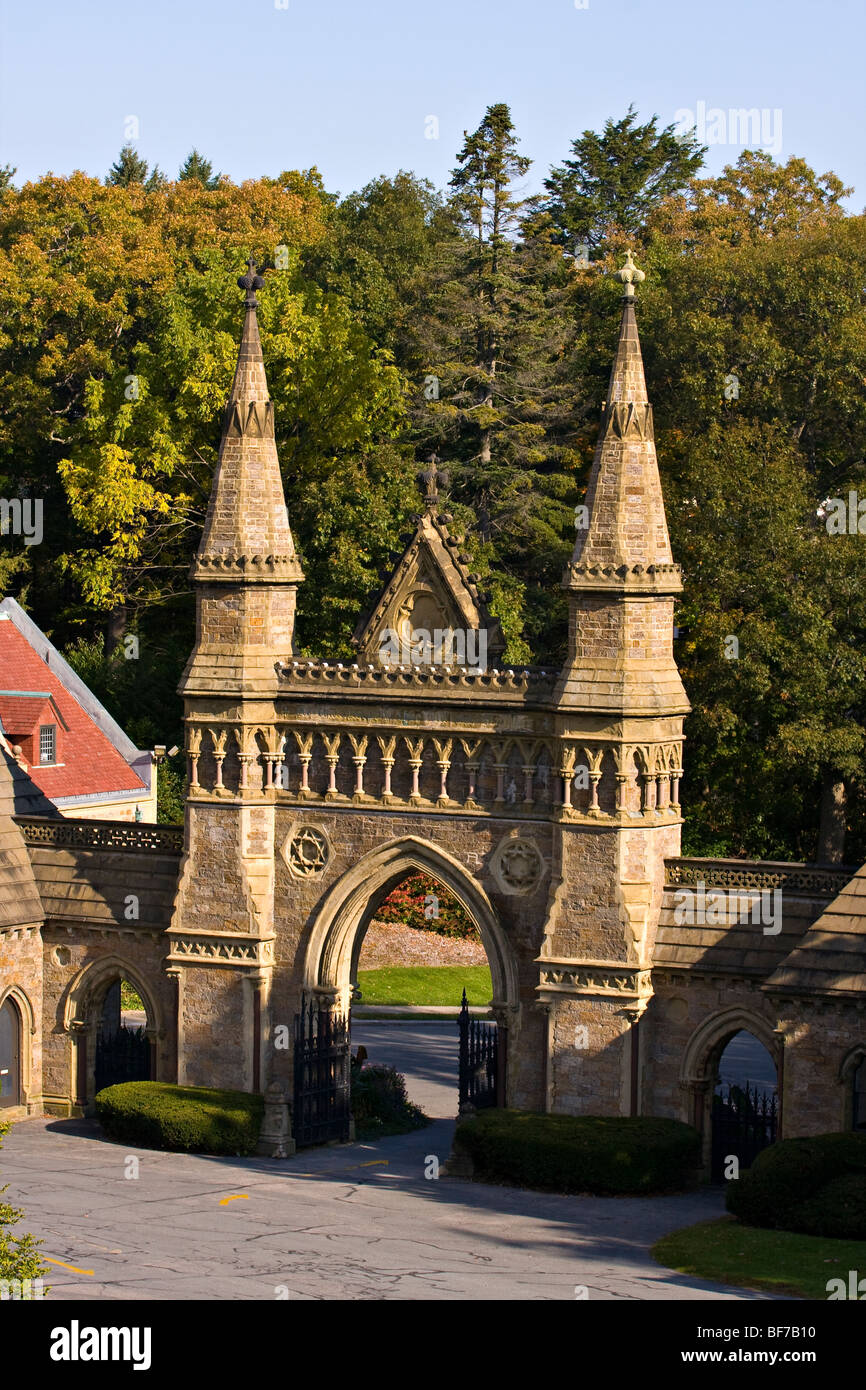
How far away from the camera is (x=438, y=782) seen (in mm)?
38438

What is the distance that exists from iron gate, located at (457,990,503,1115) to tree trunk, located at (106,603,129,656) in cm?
3234

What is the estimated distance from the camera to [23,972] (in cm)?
4166

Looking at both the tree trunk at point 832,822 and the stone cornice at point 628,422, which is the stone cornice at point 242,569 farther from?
the tree trunk at point 832,822

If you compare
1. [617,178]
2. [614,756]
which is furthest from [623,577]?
[617,178]

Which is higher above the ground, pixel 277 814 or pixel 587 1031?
pixel 277 814

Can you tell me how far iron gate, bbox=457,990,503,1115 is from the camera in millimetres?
38219

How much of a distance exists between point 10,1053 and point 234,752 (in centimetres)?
730

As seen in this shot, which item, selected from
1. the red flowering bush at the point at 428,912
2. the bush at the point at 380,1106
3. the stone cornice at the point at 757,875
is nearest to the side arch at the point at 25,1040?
the bush at the point at 380,1106

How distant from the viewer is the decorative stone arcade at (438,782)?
120 feet

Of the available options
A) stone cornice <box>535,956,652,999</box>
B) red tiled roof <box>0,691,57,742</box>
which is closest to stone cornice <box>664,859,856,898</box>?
stone cornice <box>535,956,652,999</box>

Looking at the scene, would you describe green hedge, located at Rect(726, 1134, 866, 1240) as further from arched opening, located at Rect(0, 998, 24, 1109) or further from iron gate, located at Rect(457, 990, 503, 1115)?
arched opening, located at Rect(0, 998, 24, 1109)

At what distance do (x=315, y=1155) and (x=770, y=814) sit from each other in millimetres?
21763
